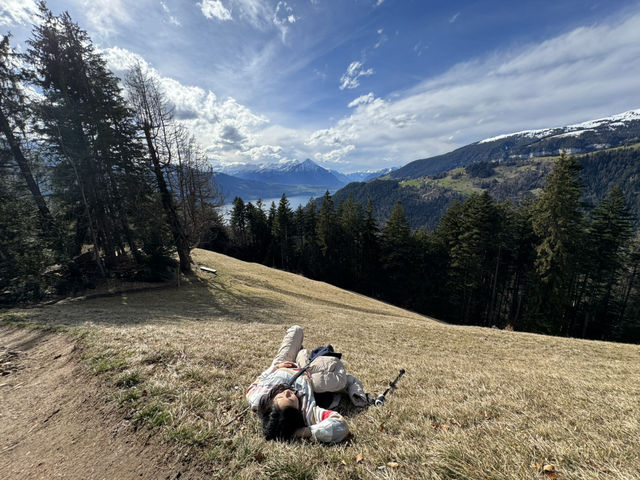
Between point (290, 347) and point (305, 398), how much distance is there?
156 cm

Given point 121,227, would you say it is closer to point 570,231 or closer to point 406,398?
point 406,398

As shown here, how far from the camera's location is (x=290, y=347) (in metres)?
5.10

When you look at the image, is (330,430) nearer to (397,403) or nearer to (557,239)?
(397,403)

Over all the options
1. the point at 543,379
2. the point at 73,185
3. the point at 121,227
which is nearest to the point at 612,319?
the point at 543,379

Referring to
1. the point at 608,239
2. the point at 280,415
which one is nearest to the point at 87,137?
the point at 280,415

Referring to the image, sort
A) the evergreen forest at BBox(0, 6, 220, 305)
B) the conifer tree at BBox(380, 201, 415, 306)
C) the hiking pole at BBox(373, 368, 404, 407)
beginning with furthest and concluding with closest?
the conifer tree at BBox(380, 201, 415, 306) < the evergreen forest at BBox(0, 6, 220, 305) < the hiking pole at BBox(373, 368, 404, 407)

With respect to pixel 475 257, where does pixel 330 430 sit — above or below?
above

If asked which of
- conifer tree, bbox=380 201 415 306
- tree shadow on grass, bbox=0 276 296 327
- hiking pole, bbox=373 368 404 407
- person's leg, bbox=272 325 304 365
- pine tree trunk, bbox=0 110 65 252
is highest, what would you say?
pine tree trunk, bbox=0 110 65 252

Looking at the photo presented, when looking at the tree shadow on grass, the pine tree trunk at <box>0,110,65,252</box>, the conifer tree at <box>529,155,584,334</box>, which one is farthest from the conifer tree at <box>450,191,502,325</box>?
the pine tree trunk at <box>0,110,65,252</box>

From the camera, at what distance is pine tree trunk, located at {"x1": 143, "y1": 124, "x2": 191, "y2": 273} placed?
1742cm

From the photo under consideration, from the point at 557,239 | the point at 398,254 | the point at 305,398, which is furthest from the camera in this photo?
the point at 398,254

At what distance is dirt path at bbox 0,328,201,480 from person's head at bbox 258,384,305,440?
894 millimetres

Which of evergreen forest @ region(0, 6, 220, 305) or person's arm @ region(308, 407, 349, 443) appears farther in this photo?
evergreen forest @ region(0, 6, 220, 305)

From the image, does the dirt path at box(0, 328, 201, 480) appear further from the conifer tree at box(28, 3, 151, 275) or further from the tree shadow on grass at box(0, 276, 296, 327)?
the conifer tree at box(28, 3, 151, 275)
